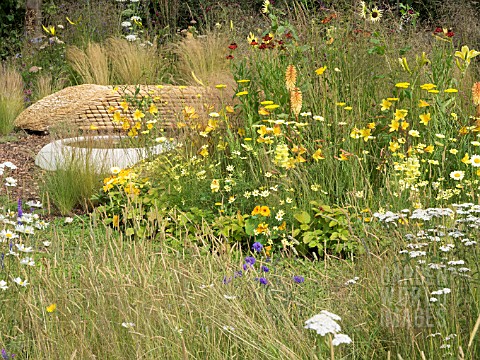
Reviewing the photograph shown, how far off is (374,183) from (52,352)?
272 cm

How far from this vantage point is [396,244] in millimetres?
2879

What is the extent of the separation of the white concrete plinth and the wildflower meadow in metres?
0.07

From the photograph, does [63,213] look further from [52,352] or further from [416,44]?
[416,44]

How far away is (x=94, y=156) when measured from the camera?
5953 millimetres

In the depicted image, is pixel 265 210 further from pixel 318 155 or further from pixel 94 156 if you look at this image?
pixel 94 156

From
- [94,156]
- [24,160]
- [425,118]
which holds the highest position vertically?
[425,118]

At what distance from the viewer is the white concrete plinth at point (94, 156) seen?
5551 millimetres

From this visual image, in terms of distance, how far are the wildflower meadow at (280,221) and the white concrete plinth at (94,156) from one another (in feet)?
0.22

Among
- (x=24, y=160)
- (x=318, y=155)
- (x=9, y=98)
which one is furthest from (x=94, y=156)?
(x=9, y=98)

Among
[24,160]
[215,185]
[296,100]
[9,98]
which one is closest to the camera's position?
[215,185]

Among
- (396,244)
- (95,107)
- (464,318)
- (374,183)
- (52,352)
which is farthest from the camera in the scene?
(95,107)

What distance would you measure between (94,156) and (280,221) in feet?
7.04

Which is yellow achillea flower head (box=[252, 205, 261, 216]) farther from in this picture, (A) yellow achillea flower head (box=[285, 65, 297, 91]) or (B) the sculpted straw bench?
(B) the sculpted straw bench

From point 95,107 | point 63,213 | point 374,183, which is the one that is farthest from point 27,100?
point 374,183
